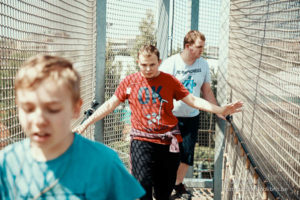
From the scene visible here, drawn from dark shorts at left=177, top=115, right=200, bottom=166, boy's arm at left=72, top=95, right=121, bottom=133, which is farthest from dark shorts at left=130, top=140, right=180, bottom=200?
dark shorts at left=177, top=115, right=200, bottom=166

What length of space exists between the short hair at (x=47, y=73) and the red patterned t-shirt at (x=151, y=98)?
171cm

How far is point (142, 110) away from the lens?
282cm

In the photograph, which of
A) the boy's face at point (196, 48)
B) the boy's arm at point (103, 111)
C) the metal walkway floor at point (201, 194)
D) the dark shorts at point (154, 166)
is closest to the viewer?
the boy's arm at point (103, 111)

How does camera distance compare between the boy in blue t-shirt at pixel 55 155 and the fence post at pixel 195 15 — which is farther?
the fence post at pixel 195 15

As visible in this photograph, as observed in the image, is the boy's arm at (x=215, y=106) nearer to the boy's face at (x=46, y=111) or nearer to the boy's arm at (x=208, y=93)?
the boy's arm at (x=208, y=93)

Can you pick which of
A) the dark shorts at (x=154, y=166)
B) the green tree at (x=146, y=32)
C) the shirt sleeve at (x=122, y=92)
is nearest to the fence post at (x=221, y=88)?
the green tree at (x=146, y=32)

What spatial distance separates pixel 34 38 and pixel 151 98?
1.05 m

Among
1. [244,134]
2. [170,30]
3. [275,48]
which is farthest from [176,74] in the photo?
[275,48]

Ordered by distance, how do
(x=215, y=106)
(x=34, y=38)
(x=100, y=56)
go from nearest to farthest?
(x=34, y=38), (x=215, y=106), (x=100, y=56)

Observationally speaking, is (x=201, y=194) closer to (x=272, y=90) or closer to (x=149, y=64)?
(x=149, y=64)

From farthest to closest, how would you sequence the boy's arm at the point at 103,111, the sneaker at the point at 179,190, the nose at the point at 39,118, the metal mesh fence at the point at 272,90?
the sneaker at the point at 179,190
the boy's arm at the point at 103,111
the metal mesh fence at the point at 272,90
the nose at the point at 39,118

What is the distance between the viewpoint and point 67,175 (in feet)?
3.58

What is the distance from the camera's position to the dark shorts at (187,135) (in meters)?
3.63

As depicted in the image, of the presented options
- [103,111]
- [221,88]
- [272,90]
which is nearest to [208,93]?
[221,88]
